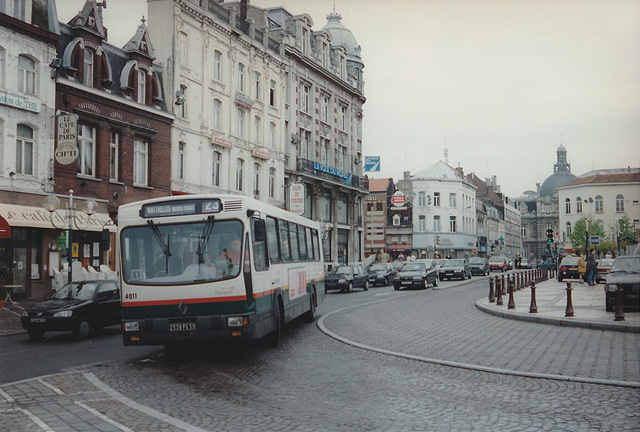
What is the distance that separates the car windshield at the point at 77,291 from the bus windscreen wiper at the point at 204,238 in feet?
21.8

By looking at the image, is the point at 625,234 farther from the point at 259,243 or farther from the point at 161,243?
the point at 161,243

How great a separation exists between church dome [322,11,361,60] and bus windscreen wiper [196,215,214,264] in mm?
54582

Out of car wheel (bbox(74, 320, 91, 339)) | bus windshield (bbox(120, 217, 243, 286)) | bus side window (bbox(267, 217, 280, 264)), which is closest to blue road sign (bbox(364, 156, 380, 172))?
car wheel (bbox(74, 320, 91, 339))

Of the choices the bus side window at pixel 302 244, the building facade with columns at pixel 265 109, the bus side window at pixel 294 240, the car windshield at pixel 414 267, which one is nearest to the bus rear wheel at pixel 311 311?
the bus side window at pixel 302 244

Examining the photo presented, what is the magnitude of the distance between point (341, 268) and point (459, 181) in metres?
62.8

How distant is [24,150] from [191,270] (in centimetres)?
1738

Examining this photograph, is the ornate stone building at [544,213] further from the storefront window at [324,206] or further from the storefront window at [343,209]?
the storefront window at [324,206]

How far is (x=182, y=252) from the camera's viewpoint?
10727 mm

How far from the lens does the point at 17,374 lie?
10016 mm

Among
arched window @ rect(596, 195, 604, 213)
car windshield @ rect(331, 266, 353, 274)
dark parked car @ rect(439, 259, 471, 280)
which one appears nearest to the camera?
car windshield @ rect(331, 266, 353, 274)

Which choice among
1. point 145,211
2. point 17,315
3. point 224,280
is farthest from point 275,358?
point 17,315

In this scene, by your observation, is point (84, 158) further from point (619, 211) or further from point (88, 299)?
point (619, 211)

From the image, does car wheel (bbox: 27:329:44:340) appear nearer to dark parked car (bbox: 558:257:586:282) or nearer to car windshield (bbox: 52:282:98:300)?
car windshield (bbox: 52:282:98:300)

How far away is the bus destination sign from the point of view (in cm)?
1087
